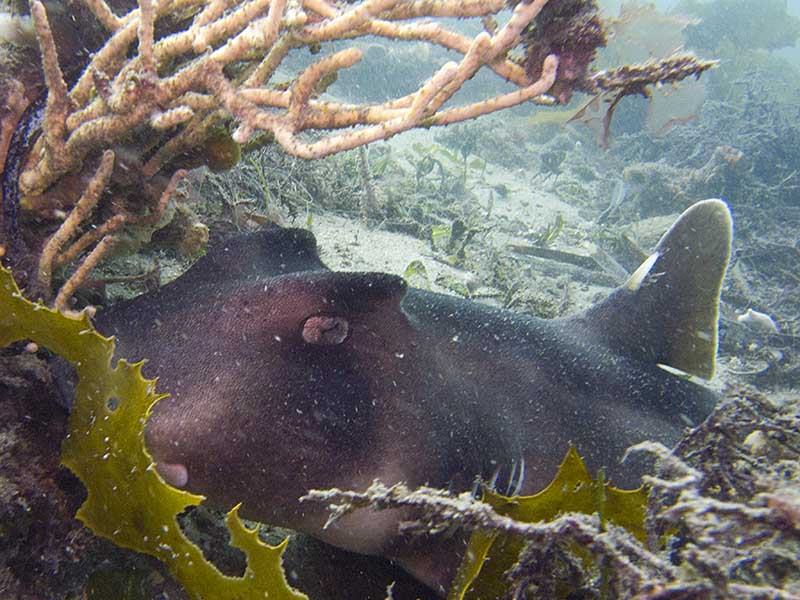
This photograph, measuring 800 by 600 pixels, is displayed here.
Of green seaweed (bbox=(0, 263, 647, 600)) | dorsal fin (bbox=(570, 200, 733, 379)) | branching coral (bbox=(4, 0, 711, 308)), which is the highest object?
branching coral (bbox=(4, 0, 711, 308))

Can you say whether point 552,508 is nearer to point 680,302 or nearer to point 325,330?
point 325,330

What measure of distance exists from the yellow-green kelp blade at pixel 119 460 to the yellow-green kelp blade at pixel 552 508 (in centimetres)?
58

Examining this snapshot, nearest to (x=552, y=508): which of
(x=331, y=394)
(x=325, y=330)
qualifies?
(x=331, y=394)

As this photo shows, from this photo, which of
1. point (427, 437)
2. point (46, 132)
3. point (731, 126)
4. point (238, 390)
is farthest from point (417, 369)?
point (731, 126)

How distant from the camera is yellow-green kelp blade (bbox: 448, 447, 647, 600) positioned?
5.00ft

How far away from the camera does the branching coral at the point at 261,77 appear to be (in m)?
1.65

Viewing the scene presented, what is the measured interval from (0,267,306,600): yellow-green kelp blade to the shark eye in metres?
0.51

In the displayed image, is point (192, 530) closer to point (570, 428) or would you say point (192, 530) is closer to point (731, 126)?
point (570, 428)

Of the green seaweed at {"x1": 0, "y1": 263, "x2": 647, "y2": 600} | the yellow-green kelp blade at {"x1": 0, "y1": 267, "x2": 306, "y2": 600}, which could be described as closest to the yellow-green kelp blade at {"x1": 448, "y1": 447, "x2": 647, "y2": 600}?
the green seaweed at {"x1": 0, "y1": 263, "x2": 647, "y2": 600}

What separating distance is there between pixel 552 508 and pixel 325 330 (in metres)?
0.95

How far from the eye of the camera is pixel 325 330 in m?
1.73

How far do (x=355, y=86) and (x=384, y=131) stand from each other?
1727 centimetres

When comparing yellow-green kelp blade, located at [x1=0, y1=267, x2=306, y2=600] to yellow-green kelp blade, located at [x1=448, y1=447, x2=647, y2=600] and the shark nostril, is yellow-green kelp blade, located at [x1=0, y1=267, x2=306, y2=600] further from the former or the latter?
yellow-green kelp blade, located at [x1=448, y1=447, x2=647, y2=600]

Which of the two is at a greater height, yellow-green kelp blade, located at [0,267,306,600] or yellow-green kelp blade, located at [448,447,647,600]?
yellow-green kelp blade, located at [0,267,306,600]
